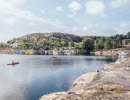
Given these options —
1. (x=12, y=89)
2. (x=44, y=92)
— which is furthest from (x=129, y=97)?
(x=12, y=89)

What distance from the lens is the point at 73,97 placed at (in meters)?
27.5

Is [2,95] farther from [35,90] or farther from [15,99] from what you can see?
[35,90]

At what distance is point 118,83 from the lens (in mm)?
29906

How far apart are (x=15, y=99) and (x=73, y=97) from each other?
17.7m

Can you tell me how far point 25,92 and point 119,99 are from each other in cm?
2873

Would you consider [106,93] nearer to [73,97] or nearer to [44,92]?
[73,97]

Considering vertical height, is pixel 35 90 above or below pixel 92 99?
below

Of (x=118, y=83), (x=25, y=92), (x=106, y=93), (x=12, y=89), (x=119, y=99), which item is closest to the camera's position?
(x=119, y=99)

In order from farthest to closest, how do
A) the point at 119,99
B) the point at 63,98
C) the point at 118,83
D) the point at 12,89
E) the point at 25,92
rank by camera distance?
the point at 12,89, the point at 25,92, the point at 118,83, the point at 63,98, the point at 119,99

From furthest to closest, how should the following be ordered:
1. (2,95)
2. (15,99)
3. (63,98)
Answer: (2,95)
(15,99)
(63,98)

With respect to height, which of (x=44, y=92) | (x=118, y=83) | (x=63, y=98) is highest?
(x=118, y=83)

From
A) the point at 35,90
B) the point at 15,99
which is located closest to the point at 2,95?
the point at 15,99

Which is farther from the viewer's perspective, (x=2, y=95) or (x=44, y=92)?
(x=44, y=92)

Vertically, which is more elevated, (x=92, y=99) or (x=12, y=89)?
(x=92, y=99)
